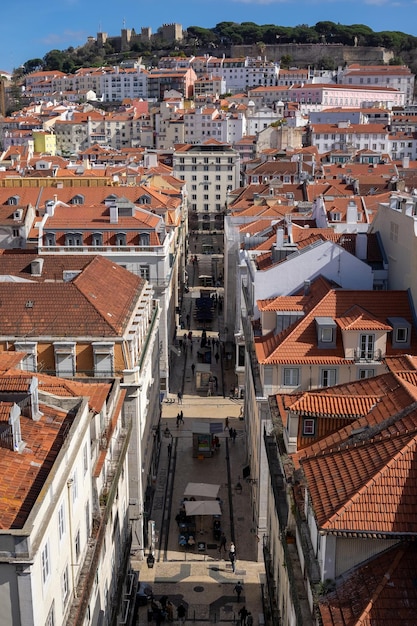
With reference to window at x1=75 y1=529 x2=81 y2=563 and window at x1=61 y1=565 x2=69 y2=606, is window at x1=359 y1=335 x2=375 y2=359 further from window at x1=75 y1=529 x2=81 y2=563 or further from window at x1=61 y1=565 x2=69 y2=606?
window at x1=61 y1=565 x2=69 y2=606

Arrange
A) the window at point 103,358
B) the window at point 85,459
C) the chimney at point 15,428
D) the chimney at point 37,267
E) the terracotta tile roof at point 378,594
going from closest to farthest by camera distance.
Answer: the terracotta tile roof at point 378,594
the chimney at point 15,428
the window at point 85,459
the window at point 103,358
the chimney at point 37,267

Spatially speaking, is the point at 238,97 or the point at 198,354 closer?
the point at 198,354

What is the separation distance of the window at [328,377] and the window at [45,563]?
18.5 meters

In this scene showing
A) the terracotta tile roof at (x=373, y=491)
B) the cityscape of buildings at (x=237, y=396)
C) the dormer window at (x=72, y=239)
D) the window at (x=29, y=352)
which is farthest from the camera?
the dormer window at (x=72, y=239)

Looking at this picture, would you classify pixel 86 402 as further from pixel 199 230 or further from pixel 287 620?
pixel 199 230

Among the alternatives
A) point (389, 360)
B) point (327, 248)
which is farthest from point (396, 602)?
point (327, 248)

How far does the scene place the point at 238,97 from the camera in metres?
195

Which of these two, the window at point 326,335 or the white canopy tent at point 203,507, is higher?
the window at point 326,335

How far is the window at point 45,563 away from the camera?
1809 centimetres

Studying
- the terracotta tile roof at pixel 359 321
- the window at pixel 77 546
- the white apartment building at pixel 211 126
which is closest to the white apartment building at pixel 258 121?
the white apartment building at pixel 211 126

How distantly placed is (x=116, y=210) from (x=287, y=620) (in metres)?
38.6

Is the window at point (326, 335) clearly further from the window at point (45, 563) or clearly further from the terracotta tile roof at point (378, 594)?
the window at point (45, 563)

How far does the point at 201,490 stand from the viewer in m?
39.8

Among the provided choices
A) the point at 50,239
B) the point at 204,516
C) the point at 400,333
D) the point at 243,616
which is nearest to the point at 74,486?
the point at 243,616
